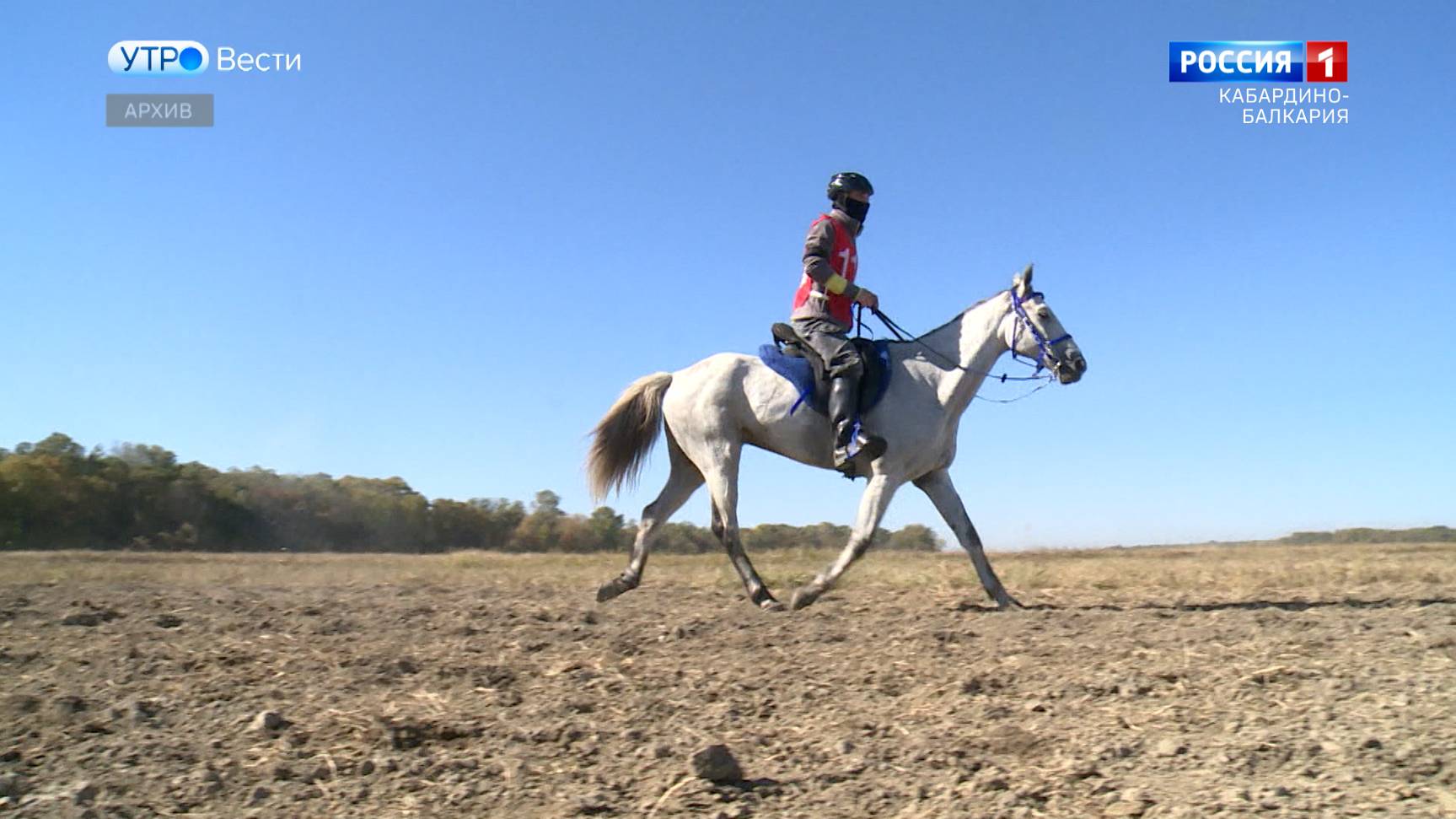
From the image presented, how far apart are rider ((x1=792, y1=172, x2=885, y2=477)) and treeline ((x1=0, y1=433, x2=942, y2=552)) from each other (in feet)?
37.8

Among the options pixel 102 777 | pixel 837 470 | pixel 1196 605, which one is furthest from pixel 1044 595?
pixel 102 777

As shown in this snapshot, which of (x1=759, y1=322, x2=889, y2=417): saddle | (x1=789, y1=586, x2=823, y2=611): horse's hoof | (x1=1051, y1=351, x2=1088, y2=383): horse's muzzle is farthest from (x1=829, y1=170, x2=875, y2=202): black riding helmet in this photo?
(x1=789, y1=586, x2=823, y2=611): horse's hoof

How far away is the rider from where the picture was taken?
684 centimetres

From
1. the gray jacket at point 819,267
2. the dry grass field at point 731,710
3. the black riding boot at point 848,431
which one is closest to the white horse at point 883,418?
the black riding boot at point 848,431

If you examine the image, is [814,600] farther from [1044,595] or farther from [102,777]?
[102,777]

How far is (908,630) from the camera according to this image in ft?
17.1

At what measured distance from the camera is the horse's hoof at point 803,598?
21.5 ft

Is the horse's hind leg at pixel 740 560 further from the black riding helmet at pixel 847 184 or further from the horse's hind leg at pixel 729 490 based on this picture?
the black riding helmet at pixel 847 184

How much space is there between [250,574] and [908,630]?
8759 mm

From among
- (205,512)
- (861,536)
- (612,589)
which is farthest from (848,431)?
(205,512)

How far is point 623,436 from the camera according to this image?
8.28m

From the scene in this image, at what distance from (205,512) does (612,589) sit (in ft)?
58.2

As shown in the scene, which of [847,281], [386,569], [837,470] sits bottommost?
[386,569]

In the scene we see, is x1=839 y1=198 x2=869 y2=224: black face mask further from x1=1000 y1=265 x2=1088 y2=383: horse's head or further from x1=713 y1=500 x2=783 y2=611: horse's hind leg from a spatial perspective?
x1=713 y1=500 x2=783 y2=611: horse's hind leg
